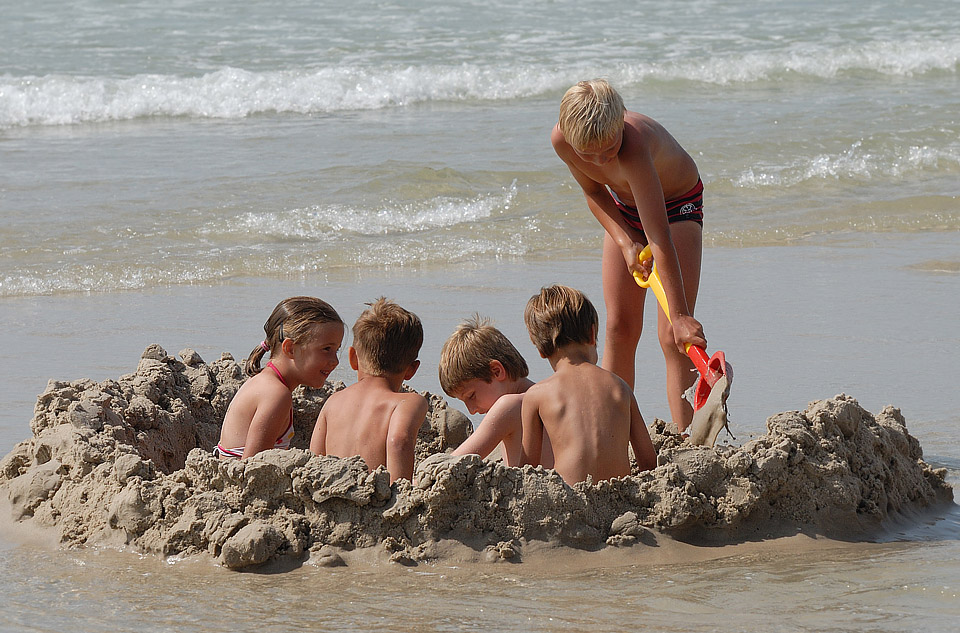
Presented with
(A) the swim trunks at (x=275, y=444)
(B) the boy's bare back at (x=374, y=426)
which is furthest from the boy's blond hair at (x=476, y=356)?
(A) the swim trunks at (x=275, y=444)

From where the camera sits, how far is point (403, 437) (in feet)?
11.8

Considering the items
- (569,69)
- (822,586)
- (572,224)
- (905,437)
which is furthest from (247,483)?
(569,69)

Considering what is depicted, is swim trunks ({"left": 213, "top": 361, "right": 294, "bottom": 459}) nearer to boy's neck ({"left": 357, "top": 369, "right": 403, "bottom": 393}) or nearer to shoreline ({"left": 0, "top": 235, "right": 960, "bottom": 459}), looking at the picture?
boy's neck ({"left": 357, "top": 369, "right": 403, "bottom": 393})

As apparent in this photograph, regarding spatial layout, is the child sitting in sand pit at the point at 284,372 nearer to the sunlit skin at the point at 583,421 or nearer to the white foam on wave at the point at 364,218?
the sunlit skin at the point at 583,421

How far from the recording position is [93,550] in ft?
11.5

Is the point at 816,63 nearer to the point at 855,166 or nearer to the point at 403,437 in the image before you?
the point at 855,166

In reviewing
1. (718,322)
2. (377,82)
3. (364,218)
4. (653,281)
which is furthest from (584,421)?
(377,82)

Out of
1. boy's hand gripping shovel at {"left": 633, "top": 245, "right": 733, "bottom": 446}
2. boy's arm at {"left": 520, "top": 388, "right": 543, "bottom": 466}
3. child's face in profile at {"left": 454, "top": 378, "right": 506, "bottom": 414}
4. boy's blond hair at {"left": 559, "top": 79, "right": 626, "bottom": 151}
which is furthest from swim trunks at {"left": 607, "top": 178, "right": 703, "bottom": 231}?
boy's arm at {"left": 520, "top": 388, "right": 543, "bottom": 466}

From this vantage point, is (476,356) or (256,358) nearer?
(476,356)

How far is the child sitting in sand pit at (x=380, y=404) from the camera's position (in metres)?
3.63

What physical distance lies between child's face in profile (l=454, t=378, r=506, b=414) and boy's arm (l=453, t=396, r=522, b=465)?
1.18 feet

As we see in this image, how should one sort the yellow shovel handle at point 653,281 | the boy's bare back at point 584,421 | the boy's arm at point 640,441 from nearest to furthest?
1. the boy's bare back at point 584,421
2. the boy's arm at point 640,441
3. the yellow shovel handle at point 653,281

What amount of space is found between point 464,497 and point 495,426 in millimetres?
344

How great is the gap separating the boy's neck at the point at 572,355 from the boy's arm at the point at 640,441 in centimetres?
20
